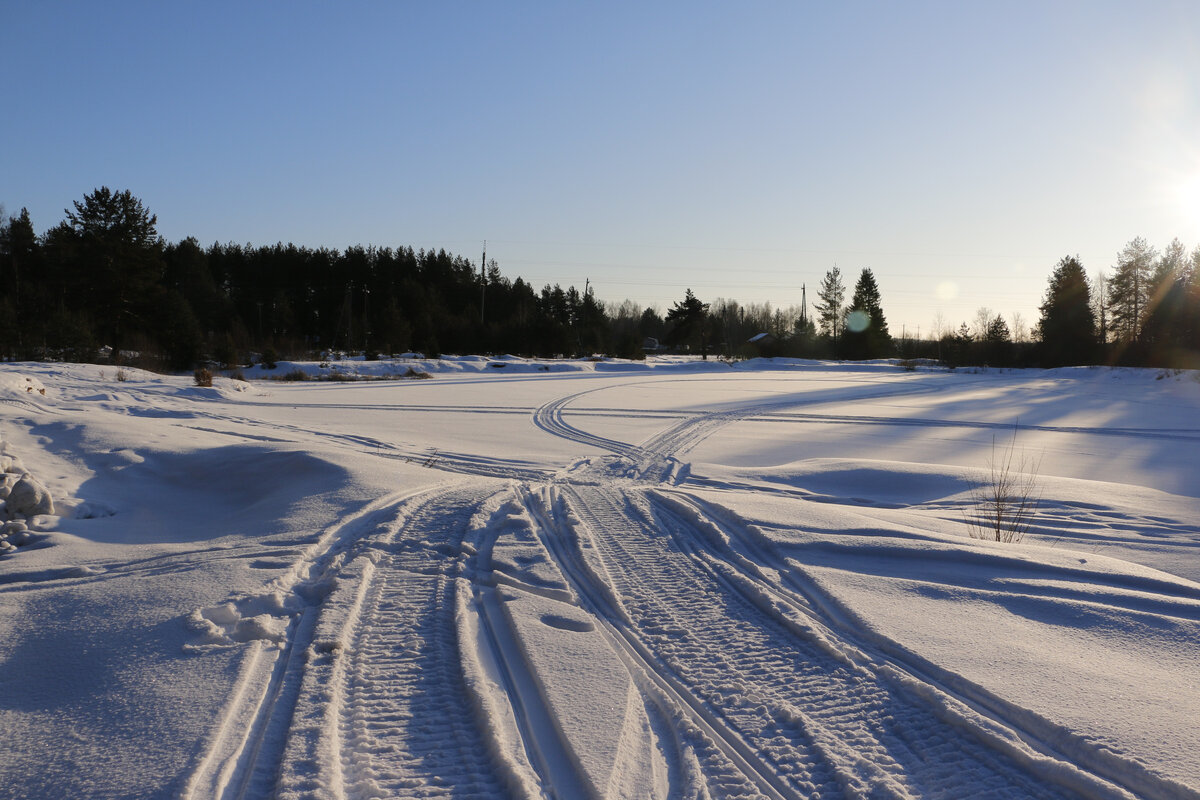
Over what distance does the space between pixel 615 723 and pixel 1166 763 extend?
190 cm

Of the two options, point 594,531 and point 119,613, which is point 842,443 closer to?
point 594,531

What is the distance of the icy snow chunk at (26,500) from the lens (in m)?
5.32

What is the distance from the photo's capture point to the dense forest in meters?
31.3

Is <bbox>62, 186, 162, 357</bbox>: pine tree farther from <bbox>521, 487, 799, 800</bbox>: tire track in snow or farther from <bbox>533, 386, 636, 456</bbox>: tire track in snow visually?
<bbox>521, 487, 799, 800</bbox>: tire track in snow

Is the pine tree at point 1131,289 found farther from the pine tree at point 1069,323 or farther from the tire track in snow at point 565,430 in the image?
the tire track in snow at point 565,430

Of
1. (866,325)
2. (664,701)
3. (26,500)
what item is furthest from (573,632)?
(866,325)

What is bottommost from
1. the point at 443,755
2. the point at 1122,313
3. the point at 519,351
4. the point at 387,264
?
the point at 443,755

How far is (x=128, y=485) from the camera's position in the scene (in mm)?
6676

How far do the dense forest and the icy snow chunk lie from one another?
22.4 m

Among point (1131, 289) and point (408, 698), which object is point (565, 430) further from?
point (1131, 289)

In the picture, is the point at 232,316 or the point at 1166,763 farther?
the point at 232,316

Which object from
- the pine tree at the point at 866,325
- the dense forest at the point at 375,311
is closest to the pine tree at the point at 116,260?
the dense forest at the point at 375,311

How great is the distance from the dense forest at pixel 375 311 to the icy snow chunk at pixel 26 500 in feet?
73.6

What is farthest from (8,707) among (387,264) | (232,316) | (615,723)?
(387,264)
